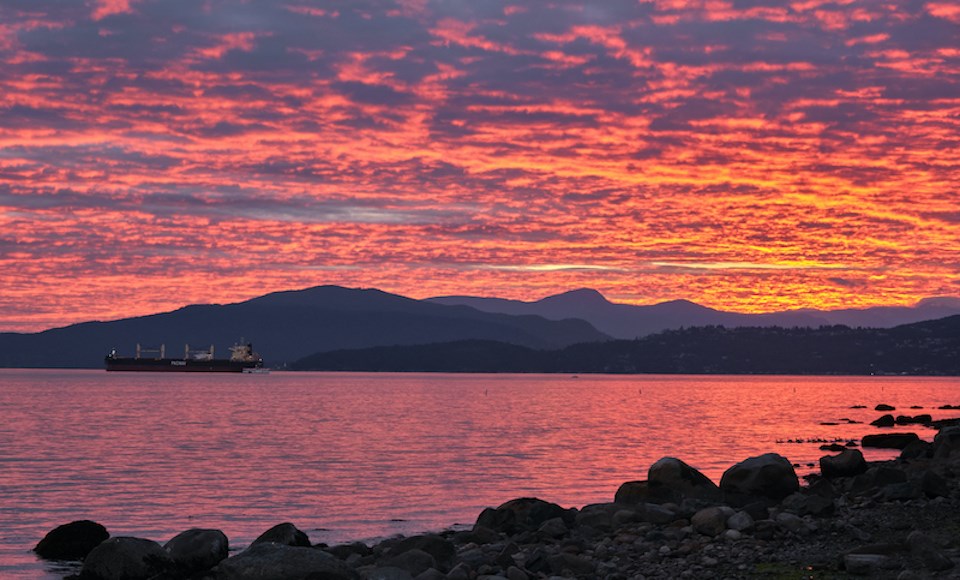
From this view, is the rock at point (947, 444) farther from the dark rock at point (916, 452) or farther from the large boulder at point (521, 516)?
the large boulder at point (521, 516)

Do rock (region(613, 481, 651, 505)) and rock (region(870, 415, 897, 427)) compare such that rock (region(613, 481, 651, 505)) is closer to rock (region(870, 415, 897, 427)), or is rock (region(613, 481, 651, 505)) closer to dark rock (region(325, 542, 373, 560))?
dark rock (region(325, 542, 373, 560))

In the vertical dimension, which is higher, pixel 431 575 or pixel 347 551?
pixel 431 575

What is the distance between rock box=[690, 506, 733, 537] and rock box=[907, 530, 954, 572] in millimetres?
5147

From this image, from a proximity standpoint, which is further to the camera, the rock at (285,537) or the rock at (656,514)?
the rock at (656,514)

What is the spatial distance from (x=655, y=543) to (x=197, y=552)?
988 cm

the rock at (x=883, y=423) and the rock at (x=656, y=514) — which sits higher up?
the rock at (x=656, y=514)

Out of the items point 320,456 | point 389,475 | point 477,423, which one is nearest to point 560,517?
point 389,475

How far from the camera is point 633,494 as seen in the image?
1171 inches

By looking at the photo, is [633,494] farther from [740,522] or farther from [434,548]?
[434,548]

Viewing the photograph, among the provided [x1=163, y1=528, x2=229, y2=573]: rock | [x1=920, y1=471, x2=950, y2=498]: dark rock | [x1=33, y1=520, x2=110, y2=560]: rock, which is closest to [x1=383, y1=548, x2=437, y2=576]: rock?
[x1=163, y1=528, x2=229, y2=573]: rock

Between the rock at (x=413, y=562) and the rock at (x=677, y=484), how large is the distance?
10.2 metres

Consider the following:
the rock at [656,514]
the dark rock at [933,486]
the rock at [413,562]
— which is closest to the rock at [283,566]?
the rock at [413,562]

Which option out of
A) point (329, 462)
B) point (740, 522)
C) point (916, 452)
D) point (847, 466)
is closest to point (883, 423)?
point (916, 452)

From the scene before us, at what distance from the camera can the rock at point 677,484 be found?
97.1 feet
